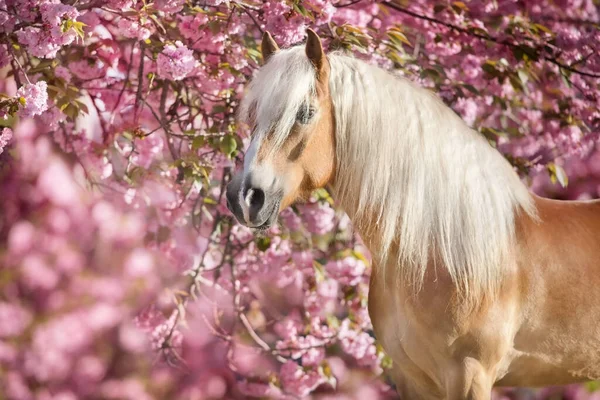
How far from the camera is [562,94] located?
137 inches

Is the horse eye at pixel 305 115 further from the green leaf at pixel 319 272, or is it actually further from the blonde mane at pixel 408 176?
the green leaf at pixel 319 272

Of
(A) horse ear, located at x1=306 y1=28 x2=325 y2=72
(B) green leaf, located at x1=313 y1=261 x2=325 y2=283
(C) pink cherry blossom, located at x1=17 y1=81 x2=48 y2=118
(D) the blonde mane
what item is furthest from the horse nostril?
(B) green leaf, located at x1=313 y1=261 x2=325 y2=283

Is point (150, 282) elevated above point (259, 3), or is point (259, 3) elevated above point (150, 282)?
point (259, 3)

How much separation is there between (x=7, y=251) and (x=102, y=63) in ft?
2.85

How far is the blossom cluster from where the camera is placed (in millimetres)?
2869

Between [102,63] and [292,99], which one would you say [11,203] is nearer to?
[102,63]

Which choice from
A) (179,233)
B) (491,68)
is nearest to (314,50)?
(491,68)

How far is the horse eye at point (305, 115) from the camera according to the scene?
1752 mm

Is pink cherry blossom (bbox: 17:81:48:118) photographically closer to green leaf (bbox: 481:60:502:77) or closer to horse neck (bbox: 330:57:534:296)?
horse neck (bbox: 330:57:534:296)

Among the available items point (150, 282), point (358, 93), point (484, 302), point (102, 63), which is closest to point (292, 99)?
point (358, 93)

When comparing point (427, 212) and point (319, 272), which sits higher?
point (427, 212)

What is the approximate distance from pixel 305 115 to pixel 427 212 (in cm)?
36

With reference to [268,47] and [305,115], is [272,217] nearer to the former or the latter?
[305,115]

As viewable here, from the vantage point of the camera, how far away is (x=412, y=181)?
1.80m
